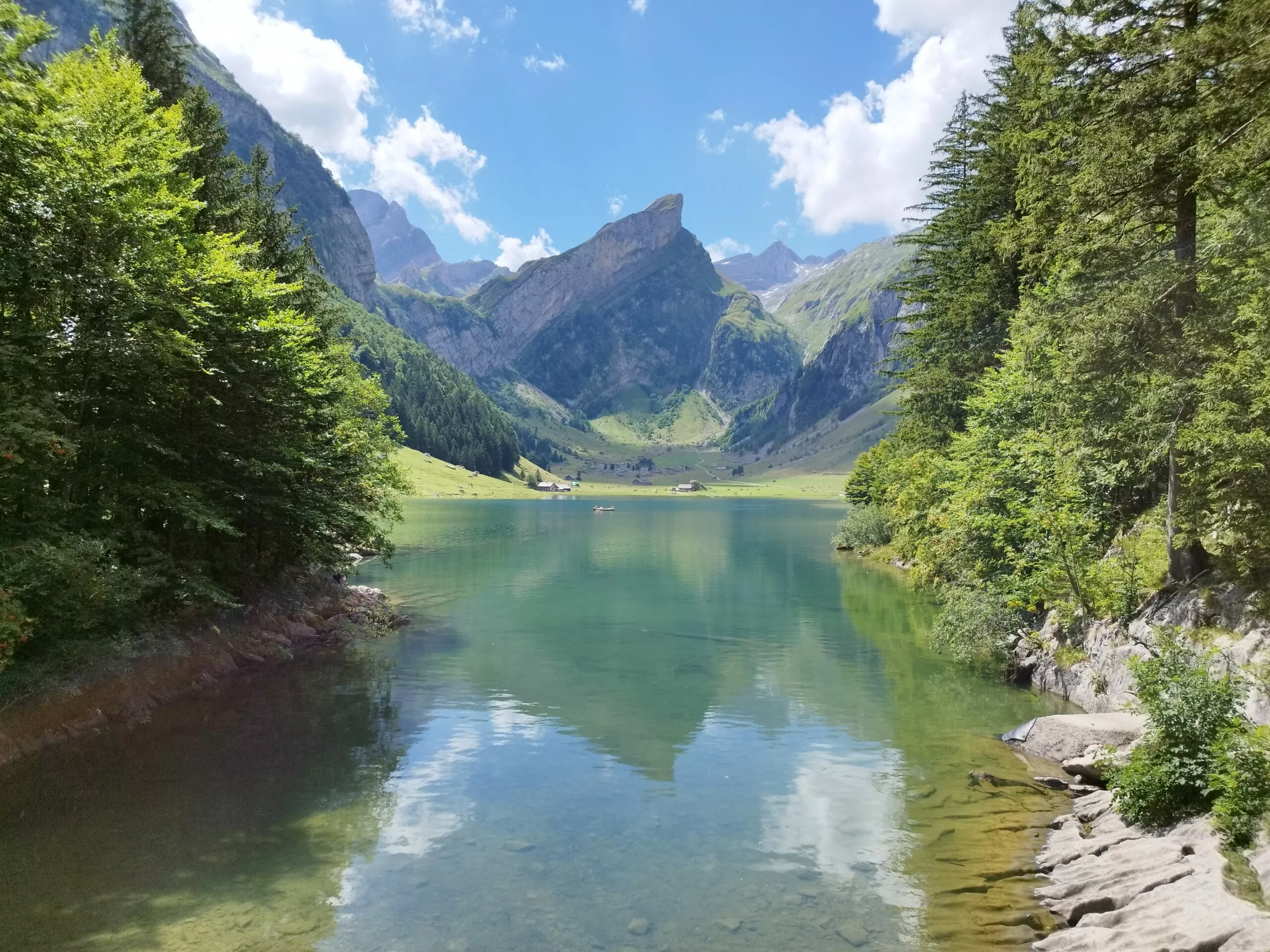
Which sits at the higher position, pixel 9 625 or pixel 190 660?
pixel 9 625

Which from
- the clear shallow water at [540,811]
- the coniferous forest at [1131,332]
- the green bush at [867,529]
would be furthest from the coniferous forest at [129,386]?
the green bush at [867,529]

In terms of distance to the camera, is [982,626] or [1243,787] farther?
[982,626]

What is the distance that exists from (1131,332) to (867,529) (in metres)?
58.0

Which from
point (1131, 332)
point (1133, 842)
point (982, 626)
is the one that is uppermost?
point (1131, 332)

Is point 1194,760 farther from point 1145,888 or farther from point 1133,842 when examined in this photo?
point 1145,888

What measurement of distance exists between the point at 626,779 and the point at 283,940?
9358mm

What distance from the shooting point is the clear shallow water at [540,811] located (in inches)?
474

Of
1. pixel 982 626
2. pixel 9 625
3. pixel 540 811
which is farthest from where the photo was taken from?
pixel 982 626

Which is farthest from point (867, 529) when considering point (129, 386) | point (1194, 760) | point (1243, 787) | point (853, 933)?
point (129, 386)

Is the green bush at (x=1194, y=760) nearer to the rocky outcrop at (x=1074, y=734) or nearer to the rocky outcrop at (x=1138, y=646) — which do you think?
the rocky outcrop at (x=1138, y=646)

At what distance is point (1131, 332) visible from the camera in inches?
773

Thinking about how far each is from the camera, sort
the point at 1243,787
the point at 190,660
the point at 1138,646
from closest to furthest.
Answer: the point at 1243,787, the point at 1138,646, the point at 190,660

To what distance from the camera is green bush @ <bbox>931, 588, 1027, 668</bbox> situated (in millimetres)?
29172

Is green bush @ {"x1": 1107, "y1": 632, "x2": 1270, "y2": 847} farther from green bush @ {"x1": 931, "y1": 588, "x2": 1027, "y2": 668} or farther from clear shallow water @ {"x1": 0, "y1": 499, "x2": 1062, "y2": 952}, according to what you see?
green bush @ {"x1": 931, "y1": 588, "x2": 1027, "y2": 668}
